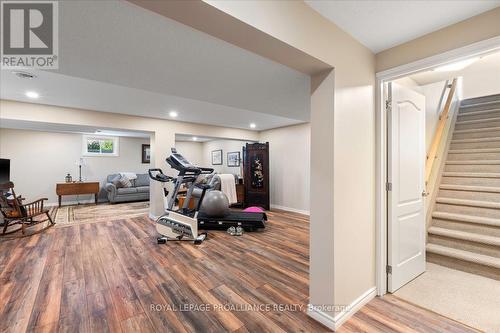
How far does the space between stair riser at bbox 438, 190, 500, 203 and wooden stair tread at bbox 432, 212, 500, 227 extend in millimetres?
353

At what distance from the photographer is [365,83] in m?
1.98

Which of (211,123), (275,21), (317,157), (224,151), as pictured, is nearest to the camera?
(275,21)

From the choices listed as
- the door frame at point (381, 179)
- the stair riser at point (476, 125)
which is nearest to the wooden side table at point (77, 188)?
the door frame at point (381, 179)

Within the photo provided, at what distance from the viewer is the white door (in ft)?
6.91

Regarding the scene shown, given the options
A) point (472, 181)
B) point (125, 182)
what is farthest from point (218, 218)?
point (125, 182)

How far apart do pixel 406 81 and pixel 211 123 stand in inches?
162

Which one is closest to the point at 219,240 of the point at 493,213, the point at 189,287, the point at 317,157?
the point at 189,287

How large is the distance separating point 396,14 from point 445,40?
0.53 m

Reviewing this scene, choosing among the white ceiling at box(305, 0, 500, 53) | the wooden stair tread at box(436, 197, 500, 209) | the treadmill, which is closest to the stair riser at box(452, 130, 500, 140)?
the wooden stair tread at box(436, 197, 500, 209)

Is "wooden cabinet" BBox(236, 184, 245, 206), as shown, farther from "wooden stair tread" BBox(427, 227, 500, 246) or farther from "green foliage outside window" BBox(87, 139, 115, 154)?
"green foliage outside window" BBox(87, 139, 115, 154)

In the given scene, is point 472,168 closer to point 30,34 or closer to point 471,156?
point 471,156

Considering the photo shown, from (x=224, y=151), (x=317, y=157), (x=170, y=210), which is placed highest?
(x=224, y=151)

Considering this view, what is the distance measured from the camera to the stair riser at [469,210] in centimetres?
274

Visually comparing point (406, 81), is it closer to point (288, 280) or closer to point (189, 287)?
point (288, 280)
